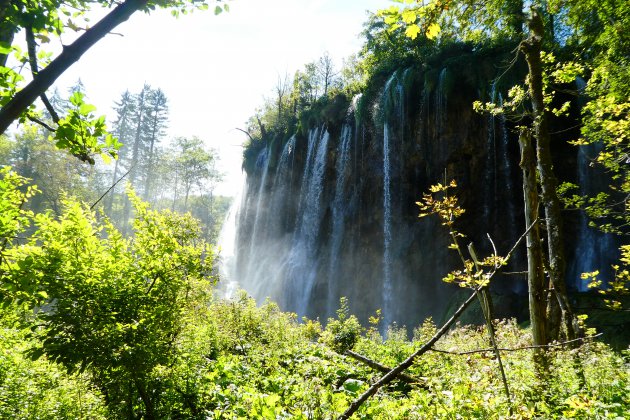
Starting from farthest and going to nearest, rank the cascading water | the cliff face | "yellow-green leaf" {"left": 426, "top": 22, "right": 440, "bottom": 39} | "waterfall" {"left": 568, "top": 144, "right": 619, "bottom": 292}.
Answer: the cascading water
the cliff face
"waterfall" {"left": 568, "top": 144, "right": 619, "bottom": 292}
"yellow-green leaf" {"left": 426, "top": 22, "right": 440, "bottom": 39}

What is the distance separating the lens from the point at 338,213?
21.7 meters

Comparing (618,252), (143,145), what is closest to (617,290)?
(618,252)

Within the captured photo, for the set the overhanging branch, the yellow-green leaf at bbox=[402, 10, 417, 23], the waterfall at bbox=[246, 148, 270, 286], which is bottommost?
the overhanging branch

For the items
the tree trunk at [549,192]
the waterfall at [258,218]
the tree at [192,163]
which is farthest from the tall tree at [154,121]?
the tree trunk at [549,192]

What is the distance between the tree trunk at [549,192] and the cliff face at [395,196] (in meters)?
9.89

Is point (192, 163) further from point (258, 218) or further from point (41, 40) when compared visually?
point (41, 40)

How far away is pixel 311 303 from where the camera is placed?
2189 centimetres

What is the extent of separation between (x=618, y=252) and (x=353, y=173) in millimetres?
12424

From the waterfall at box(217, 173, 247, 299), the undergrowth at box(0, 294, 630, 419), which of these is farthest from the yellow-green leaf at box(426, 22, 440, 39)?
the waterfall at box(217, 173, 247, 299)

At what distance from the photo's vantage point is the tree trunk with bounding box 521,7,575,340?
12.8 ft

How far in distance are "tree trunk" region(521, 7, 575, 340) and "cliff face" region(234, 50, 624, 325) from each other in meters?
9.89

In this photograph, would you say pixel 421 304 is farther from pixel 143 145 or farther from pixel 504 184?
pixel 143 145

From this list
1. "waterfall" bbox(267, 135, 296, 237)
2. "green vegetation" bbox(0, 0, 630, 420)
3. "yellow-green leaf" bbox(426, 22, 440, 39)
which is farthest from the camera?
"waterfall" bbox(267, 135, 296, 237)

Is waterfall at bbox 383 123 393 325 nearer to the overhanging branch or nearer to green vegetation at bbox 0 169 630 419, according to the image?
green vegetation at bbox 0 169 630 419
